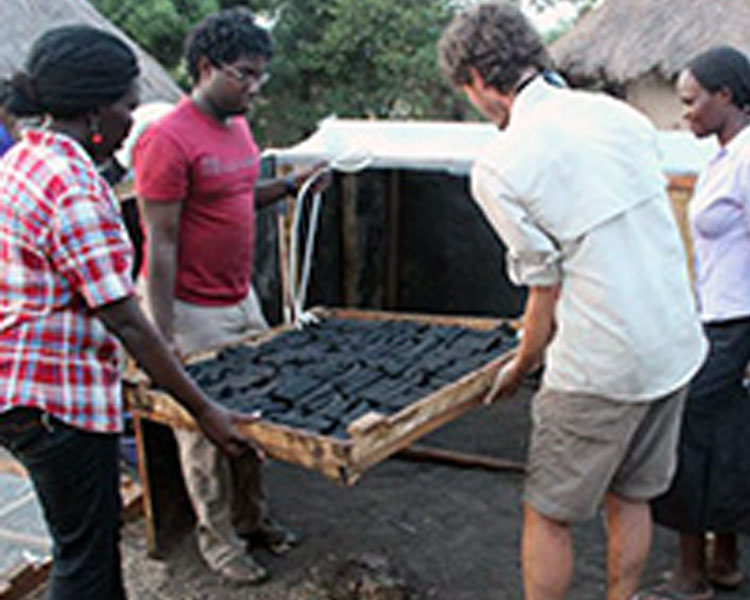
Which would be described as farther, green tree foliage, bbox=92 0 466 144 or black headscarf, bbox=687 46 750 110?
green tree foliage, bbox=92 0 466 144

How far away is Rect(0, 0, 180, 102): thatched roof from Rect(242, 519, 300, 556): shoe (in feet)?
15.0

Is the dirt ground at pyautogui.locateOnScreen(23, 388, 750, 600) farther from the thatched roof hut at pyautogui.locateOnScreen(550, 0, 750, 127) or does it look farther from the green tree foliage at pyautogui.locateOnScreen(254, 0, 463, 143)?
the green tree foliage at pyautogui.locateOnScreen(254, 0, 463, 143)

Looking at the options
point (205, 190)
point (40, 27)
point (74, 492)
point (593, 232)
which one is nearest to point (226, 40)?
point (205, 190)

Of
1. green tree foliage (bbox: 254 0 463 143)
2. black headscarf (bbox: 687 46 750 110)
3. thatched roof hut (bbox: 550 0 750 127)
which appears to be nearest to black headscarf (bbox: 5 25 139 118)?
black headscarf (bbox: 687 46 750 110)

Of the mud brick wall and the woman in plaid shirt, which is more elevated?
the woman in plaid shirt

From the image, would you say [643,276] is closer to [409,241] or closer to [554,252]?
[554,252]

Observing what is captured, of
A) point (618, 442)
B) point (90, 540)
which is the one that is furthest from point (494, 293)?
point (90, 540)

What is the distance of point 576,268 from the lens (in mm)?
2338

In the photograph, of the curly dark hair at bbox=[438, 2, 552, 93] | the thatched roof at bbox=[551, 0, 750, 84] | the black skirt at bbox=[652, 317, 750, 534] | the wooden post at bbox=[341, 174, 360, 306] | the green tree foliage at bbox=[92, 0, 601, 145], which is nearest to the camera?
the curly dark hair at bbox=[438, 2, 552, 93]

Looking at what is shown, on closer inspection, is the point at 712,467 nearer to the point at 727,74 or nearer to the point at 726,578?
the point at 726,578

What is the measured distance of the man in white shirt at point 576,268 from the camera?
229cm

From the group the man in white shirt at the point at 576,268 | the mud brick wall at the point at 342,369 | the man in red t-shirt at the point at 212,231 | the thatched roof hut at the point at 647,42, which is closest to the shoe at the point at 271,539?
the man in red t-shirt at the point at 212,231

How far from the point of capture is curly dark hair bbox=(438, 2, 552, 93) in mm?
2393

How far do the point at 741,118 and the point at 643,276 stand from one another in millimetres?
1057
